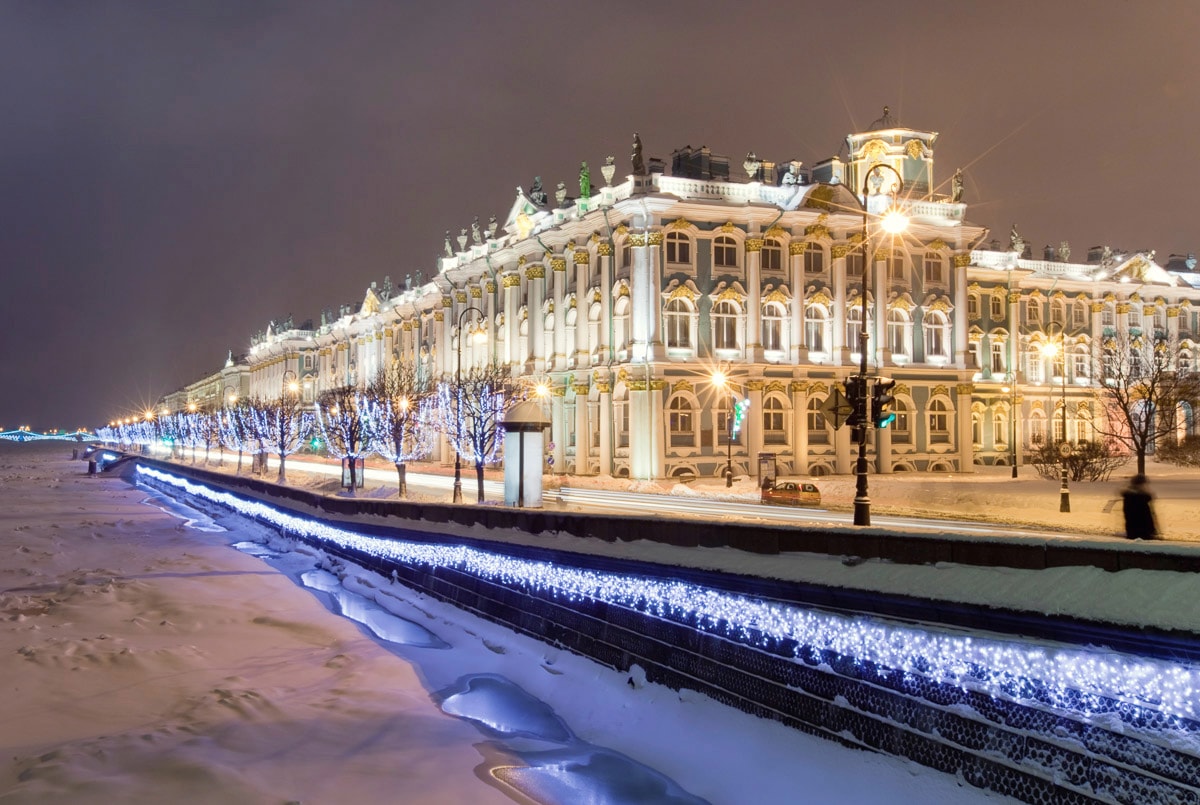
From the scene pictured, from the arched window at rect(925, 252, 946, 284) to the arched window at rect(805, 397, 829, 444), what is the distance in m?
11.3

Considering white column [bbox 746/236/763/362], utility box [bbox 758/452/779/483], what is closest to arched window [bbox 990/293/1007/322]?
white column [bbox 746/236/763/362]

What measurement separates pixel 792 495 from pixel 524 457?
11.7 m

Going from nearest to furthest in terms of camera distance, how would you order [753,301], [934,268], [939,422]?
1. [753,301]
2. [939,422]
3. [934,268]

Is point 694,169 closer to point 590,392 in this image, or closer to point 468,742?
point 590,392

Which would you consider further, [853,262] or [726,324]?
[853,262]

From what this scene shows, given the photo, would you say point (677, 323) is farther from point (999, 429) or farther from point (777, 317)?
point (999, 429)

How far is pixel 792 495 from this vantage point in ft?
119

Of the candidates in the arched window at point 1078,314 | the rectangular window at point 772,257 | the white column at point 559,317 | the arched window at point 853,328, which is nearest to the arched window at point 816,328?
the arched window at point 853,328

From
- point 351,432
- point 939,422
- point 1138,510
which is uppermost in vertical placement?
point 939,422

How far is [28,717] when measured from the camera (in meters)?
12.7

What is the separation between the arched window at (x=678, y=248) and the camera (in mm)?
48844

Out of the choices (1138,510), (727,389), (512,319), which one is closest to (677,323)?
(727,389)

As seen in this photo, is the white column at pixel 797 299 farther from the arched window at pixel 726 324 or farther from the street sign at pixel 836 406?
the street sign at pixel 836 406

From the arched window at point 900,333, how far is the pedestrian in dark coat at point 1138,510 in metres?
38.2
